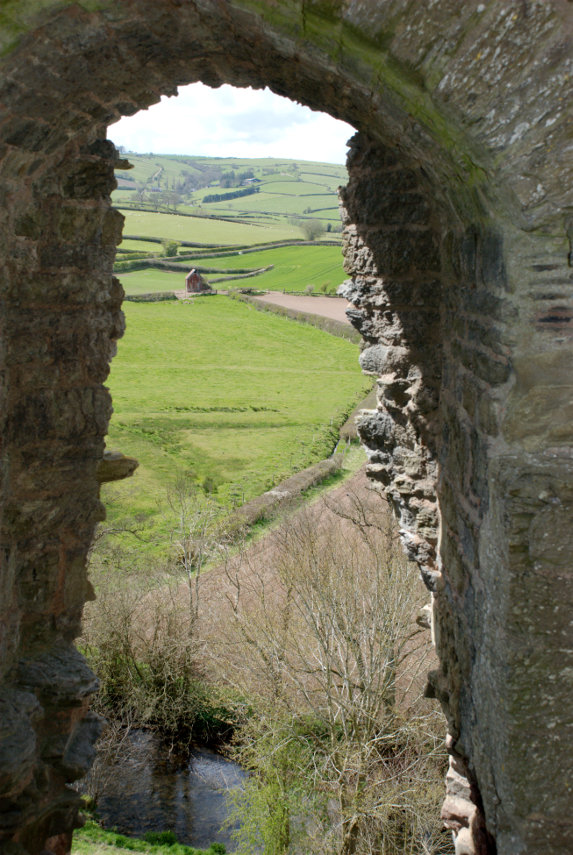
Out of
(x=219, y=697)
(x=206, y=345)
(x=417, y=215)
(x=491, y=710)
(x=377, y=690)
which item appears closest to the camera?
(x=491, y=710)

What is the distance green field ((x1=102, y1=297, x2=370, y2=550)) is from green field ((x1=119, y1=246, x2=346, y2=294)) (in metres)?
4.44

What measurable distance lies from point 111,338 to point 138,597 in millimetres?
10712

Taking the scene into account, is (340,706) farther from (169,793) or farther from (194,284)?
(194,284)

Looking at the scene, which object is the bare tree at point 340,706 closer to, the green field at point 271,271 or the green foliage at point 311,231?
the green field at point 271,271

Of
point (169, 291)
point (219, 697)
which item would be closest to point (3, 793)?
point (219, 697)

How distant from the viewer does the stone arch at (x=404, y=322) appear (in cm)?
228

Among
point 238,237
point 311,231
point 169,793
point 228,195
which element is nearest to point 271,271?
point 238,237

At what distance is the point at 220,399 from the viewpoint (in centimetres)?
2586

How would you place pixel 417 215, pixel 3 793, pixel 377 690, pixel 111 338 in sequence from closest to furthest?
1. pixel 3 793
2. pixel 417 215
3. pixel 111 338
4. pixel 377 690

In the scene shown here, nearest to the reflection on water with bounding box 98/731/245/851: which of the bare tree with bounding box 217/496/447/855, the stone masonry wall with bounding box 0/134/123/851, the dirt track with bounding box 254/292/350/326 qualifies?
the bare tree with bounding box 217/496/447/855

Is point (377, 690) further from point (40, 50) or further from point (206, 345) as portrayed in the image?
point (206, 345)

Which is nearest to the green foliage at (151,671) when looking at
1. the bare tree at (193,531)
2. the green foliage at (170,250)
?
the bare tree at (193,531)

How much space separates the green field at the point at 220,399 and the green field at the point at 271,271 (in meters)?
4.44

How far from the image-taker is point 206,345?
102 ft
